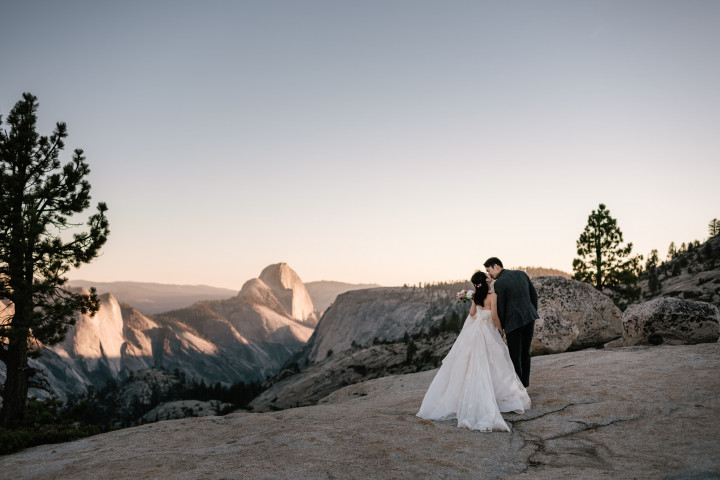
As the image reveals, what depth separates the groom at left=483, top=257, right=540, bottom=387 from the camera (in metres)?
9.79

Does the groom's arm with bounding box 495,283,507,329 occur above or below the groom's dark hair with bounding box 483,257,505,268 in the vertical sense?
below

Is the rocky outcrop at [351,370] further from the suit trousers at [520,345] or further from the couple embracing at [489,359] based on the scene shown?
the couple embracing at [489,359]

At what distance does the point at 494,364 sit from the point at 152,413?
112 meters

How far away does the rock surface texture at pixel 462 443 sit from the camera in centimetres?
→ 596

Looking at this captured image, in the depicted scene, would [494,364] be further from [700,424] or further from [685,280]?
[685,280]

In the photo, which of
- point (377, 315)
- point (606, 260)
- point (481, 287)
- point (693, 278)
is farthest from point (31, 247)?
point (377, 315)

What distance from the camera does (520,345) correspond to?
999 cm

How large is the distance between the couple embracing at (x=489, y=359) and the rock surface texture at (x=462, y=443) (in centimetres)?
51

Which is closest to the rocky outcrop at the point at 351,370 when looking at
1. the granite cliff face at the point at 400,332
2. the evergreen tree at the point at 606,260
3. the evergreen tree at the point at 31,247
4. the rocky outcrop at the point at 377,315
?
the granite cliff face at the point at 400,332

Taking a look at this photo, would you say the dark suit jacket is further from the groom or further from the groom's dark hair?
the groom's dark hair

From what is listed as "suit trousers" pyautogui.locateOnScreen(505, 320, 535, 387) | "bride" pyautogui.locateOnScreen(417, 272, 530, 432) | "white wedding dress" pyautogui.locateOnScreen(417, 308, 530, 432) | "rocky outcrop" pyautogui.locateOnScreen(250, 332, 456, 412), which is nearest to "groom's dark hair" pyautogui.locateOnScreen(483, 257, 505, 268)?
"bride" pyautogui.locateOnScreen(417, 272, 530, 432)

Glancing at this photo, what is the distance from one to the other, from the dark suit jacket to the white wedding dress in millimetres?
386

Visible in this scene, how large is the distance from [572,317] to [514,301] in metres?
11.2

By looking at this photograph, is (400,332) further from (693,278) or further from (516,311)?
(516,311)
